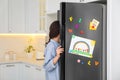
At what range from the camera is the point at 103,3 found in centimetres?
238

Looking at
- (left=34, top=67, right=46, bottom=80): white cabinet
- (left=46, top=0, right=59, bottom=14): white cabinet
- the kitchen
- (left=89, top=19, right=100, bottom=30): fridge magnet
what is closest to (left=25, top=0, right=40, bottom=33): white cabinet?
the kitchen

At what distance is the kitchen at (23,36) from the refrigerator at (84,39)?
135cm

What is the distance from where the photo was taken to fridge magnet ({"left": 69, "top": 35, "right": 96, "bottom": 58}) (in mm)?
2271

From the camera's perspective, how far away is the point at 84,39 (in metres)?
2.29

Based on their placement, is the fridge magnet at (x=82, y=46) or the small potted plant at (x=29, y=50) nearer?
the fridge magnet at (x=82, y=46)

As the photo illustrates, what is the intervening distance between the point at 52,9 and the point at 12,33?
141 cm

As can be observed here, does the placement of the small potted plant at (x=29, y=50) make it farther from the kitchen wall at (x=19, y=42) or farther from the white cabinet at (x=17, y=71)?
the white cabinet at (x=17, y=71)

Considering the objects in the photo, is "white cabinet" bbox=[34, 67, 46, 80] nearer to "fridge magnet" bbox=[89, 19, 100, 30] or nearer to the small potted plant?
the small potted plant

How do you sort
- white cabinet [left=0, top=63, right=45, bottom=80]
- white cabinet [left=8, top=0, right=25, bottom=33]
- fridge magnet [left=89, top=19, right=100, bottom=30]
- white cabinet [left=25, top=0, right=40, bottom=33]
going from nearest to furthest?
1. fridge magnet [left=89, top=19, right=100, bottom=30]
2. white cabinet [left=0, top=63, right=45, bottom=80]
3. white cabinet [left=25, top=0, right=40, bottom=33]
4. white cabinet [left=8, top=0, right=25, bottom=33]

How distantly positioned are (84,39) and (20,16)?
115 inches

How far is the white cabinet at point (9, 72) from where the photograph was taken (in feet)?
14.6

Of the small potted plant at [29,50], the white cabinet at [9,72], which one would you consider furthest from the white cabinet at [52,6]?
the small potted plant at [29,50]
